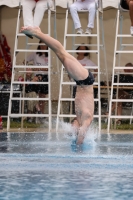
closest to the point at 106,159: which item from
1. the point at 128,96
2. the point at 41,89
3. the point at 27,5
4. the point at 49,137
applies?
the point at 49,137

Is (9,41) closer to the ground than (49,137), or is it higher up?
higher up

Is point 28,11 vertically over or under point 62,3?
under

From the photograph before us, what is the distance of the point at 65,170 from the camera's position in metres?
7.34

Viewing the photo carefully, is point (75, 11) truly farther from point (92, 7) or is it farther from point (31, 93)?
point (31, 93)

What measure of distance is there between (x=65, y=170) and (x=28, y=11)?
7.33 meters

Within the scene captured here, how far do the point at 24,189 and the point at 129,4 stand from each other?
6.54 metres

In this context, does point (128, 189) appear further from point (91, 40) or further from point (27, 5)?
point (91, 40)

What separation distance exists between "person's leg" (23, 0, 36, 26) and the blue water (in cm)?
344

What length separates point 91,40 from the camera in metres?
17.3

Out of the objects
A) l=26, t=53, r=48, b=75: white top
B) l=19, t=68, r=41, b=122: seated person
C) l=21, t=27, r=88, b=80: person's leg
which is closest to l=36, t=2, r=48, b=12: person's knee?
l=26, t=53, r=48, b=75: white top

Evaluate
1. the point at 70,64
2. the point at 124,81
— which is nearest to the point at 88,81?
the point at 70,64

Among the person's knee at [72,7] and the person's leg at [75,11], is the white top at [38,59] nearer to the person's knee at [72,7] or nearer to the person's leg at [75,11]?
the person's leg at [75,11]

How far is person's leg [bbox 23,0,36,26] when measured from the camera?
14.2 m

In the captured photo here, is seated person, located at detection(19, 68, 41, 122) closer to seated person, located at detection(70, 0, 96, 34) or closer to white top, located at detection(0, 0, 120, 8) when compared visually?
white top, located at detection(0, 0, 120, 8)
